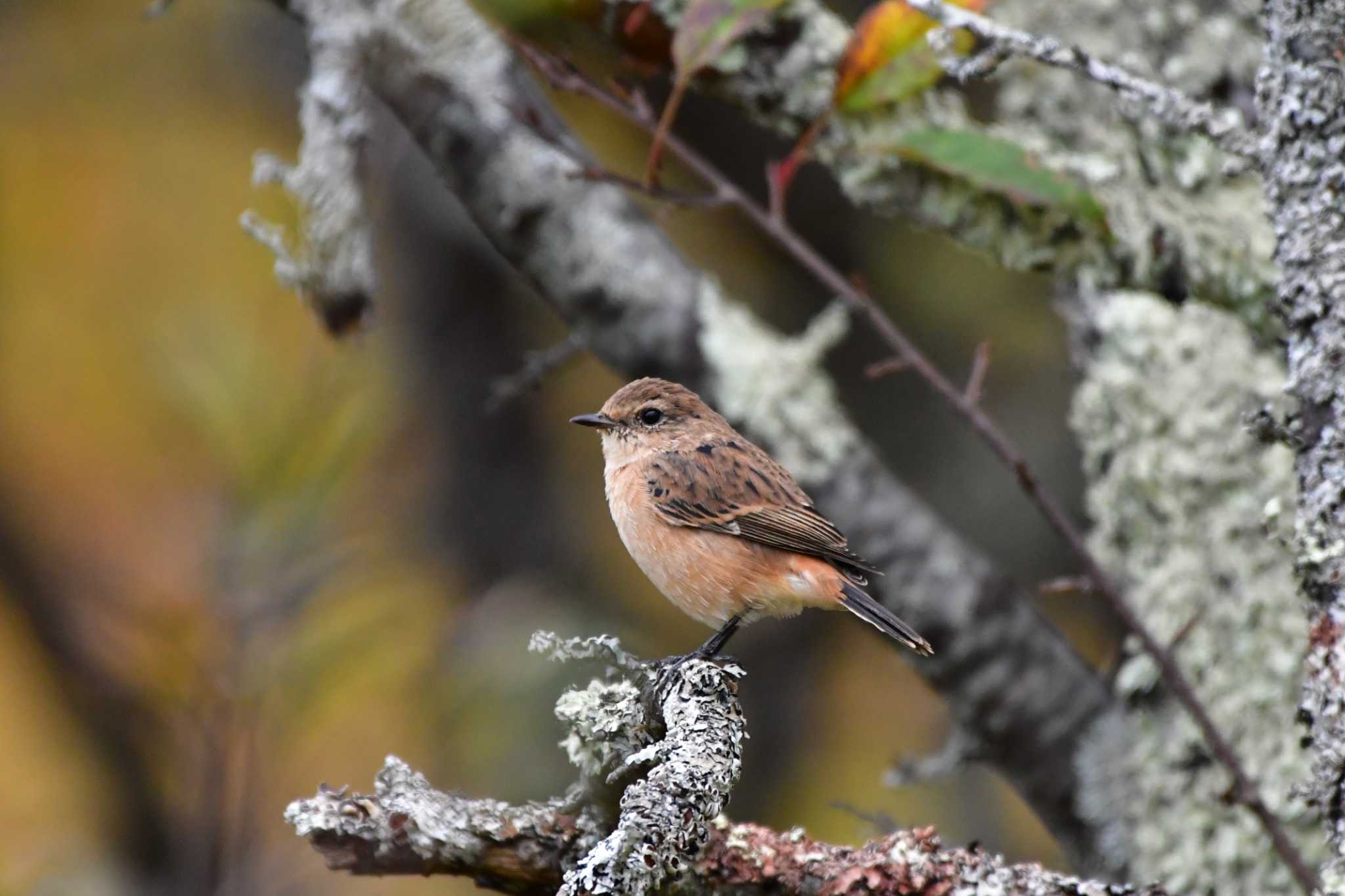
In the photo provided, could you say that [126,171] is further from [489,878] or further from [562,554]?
[489,878]

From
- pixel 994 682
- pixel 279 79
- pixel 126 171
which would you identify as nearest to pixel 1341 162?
pixel 994 682

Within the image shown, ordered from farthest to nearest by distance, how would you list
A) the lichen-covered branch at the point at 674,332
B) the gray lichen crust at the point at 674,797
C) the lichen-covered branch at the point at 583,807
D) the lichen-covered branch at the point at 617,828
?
1. the lichen-covered branch at the point at 674,332
2. the lichen-covered branch at the point at 617,828
3. the lichen-covered branch at the point at 583,807
4. the gray lichen crust at the point at 674,797

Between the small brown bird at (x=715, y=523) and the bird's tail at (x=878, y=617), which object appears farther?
the small brown bird at (x=715, y=523)

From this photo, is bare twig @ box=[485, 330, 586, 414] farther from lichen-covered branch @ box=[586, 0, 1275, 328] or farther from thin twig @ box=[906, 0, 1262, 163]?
thin twig @ box=[906, 0, 1262, 163]

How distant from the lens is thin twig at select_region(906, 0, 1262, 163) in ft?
7.65

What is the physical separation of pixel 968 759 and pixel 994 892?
1.61 meters

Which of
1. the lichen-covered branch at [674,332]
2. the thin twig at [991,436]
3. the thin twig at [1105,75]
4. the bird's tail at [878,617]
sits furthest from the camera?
the lichen-covered branch at [674,332]

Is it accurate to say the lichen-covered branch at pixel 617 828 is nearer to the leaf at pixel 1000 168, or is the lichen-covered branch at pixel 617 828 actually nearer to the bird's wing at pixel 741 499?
the bird's wing at pixel 741 499

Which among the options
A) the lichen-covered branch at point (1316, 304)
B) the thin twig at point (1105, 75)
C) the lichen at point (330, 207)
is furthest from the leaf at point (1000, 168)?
the lichen at point (330, 207)

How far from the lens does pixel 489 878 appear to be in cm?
187

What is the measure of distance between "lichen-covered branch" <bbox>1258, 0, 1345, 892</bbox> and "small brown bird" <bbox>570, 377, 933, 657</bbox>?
868 mm

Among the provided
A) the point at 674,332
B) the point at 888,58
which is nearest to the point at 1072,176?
the point at 888,58

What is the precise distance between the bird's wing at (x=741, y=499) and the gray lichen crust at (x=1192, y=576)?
0.90 m

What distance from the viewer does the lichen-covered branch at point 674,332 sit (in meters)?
3.35
